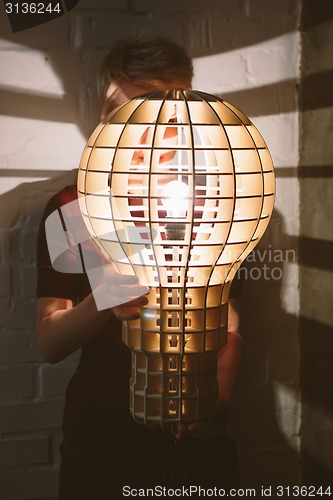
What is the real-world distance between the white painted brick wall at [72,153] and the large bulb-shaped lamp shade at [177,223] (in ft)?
1.58

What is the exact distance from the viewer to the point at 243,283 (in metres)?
1.56

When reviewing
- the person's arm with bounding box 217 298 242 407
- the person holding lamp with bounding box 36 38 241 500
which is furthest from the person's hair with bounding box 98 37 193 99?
the person's arm with bounding box 217 298 242 407

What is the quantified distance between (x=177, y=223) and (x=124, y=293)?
16 cm

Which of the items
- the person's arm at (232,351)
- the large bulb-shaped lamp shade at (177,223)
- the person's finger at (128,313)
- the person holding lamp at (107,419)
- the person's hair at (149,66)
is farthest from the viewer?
the person's arm at (232,351)

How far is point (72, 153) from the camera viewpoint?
141 centimetres

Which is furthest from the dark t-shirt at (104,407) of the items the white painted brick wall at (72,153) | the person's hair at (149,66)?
the person's hair at (149,66)

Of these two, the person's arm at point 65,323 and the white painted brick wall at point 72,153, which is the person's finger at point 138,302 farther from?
the white painted brick wall at point 72,153

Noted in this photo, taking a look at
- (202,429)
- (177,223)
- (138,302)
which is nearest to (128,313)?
(138,302)

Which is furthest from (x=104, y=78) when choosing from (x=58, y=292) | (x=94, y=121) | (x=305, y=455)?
(x=305, y=455)

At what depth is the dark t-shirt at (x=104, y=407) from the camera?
1.35 meters

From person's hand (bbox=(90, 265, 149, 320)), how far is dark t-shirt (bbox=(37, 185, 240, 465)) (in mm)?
338

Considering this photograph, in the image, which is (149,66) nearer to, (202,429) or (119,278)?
(119,278)

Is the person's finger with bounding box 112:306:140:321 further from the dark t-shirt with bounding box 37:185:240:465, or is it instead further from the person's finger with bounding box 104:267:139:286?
the dark t-shirt with bounding box 37:185:240:465

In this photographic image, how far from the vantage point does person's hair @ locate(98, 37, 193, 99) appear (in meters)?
1.17
